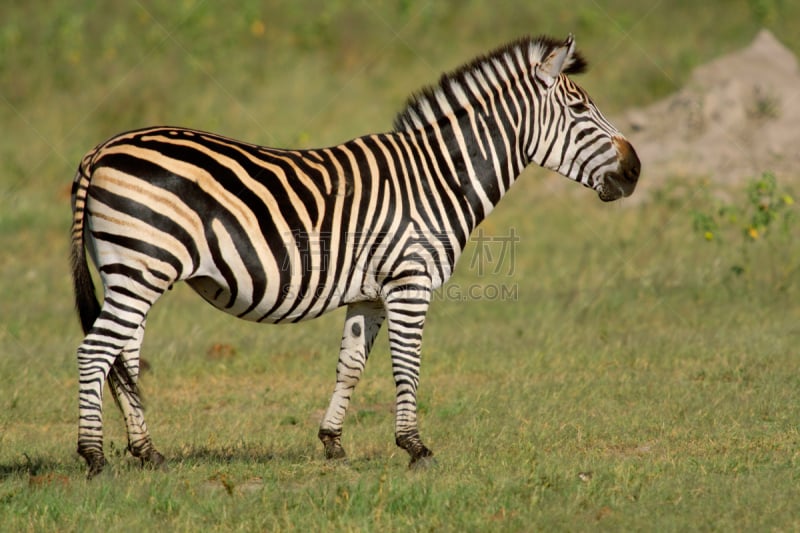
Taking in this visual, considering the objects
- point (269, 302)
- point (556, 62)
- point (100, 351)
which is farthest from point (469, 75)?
point (100, 351)

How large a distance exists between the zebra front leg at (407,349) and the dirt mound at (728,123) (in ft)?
31.4

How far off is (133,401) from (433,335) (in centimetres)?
465

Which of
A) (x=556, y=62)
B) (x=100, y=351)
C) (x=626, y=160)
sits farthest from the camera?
(x=626, y=160)

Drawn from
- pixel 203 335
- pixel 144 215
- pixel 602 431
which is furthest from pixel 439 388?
pixel 144 215

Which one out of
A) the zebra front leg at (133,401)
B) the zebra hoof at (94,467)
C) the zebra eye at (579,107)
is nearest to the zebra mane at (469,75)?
the zebra eye at (579,107)

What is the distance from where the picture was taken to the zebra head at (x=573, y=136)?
280 inches

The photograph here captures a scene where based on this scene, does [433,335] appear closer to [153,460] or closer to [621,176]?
[621,176]

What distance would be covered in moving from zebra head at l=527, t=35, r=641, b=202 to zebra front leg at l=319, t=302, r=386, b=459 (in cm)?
167

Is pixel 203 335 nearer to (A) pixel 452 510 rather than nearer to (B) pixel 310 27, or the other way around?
(A) pixel 452 510

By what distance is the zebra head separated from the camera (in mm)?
7102

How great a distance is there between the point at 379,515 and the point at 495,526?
0.64 m

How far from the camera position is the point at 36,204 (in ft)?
49.2

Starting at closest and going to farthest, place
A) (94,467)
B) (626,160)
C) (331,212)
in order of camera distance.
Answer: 1. (94,467)
2. (331,212)
3. (626,160)

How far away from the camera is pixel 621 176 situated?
7.23m
